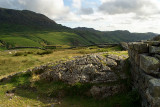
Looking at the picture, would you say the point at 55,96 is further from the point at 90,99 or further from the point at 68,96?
the point at 90,99

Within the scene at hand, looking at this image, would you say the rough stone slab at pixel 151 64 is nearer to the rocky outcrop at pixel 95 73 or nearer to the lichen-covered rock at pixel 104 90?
the lichen-covered rock at pixel 104 90

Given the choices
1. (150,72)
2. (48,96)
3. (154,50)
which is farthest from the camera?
(48,96)

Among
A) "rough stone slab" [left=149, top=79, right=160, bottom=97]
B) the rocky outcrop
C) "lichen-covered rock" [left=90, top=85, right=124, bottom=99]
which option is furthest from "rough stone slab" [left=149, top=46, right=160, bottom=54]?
"lichen-covered rock" [left=90, top=85, right=124, bottom=99]

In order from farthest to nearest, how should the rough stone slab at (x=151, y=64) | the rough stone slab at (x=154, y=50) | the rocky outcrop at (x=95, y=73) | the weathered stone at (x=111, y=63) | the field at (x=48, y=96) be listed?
the weathered stone at (x=111, y=63) → the rocky outcrop at (x=95, y=73) → the field at (x=48, y=96) → the rough stone slab at (x=154, y=50) → the rough stone slab at (x=151, y=64)

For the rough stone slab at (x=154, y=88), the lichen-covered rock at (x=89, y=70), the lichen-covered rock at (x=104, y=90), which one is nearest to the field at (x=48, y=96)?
the lichen-covered rock at (x=104, y=90)

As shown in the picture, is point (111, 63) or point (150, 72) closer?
point (150, 72)

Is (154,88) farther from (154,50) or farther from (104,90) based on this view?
(104,90)

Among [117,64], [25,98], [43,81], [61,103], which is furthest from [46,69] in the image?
[117,64]

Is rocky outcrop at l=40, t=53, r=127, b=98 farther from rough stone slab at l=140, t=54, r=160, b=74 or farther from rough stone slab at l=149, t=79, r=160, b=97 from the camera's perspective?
rough stone slab at l=149, t=79, r=160, b=97

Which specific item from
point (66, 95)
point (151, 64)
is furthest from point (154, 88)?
point (66, 95)

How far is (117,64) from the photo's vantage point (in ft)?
62.1

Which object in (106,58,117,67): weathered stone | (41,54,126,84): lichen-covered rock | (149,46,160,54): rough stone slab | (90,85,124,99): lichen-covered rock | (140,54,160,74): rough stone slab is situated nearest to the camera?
(140,54,160,74): rough stone slab

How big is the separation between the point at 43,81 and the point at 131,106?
12430 mm

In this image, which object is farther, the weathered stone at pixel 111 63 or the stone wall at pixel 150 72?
the weathered stone at pixel 111 63
